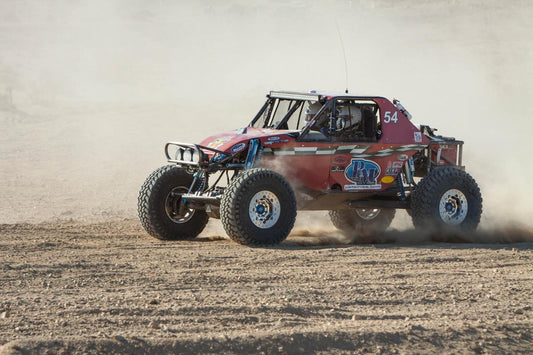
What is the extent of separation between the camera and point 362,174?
11.7 metres

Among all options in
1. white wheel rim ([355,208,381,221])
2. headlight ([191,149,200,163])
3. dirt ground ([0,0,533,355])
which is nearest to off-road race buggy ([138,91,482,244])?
headlight ([191,149,200,163])

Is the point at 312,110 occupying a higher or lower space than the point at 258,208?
higher

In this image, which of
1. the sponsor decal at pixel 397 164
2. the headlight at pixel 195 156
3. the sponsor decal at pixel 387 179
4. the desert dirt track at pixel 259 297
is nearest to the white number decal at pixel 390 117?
the sponsor decal at pixel 397 164

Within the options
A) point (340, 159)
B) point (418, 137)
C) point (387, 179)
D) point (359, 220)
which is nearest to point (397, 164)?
point (387, 179)

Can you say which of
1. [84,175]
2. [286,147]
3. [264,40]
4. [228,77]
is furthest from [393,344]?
[264,40]

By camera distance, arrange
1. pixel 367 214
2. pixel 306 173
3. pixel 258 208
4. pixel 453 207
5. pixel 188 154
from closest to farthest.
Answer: pixel 258 208
pixel 188 154
pixel 306 173
pixel 453 207
pixel 367 214

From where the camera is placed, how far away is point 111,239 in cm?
1133

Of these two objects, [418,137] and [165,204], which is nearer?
[165,204]

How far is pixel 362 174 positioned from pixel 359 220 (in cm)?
150

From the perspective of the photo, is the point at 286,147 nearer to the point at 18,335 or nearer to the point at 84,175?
the point at 18,335

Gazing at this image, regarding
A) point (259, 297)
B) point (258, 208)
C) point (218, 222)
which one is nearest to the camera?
point (259, 297)

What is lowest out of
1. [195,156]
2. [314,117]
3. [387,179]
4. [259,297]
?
[259,297]

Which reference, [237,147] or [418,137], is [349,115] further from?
[237,147]

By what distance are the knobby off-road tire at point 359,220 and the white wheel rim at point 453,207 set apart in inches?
53.5
